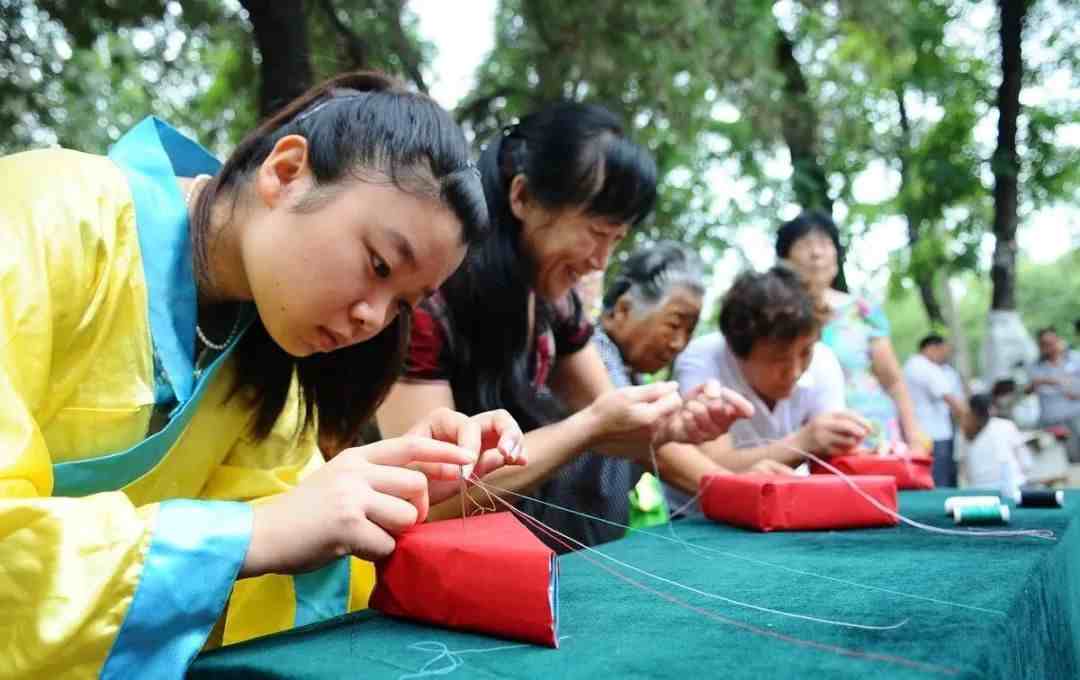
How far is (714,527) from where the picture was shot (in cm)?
177

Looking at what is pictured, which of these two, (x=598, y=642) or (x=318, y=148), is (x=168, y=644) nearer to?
(x=598, y=642)

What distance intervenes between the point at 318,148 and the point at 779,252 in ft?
8.68

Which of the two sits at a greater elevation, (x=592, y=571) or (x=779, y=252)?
(x=779, y=252)

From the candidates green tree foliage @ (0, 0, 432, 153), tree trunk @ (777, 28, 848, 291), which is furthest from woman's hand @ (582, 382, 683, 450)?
tree trunk @ (777, 28, 848, 291)

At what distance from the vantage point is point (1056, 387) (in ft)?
25.0

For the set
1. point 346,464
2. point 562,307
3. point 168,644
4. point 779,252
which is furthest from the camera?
point 779,252

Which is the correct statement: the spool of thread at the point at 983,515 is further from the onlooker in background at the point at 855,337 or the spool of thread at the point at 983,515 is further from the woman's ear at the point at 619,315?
the onlooker in background at the point at 855,337

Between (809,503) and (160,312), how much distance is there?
3.60 ft

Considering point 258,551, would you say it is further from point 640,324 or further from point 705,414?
point 640,324

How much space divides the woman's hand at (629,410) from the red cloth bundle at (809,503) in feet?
0.69

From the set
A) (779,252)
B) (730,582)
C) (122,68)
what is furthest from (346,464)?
(122,68)

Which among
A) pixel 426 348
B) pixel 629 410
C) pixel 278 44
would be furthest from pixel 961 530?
pixel 278 44

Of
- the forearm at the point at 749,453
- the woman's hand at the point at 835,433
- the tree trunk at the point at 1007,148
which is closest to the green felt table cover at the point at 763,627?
the woman's hand at the point at 835,433

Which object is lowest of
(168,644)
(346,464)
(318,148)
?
(168,644)
